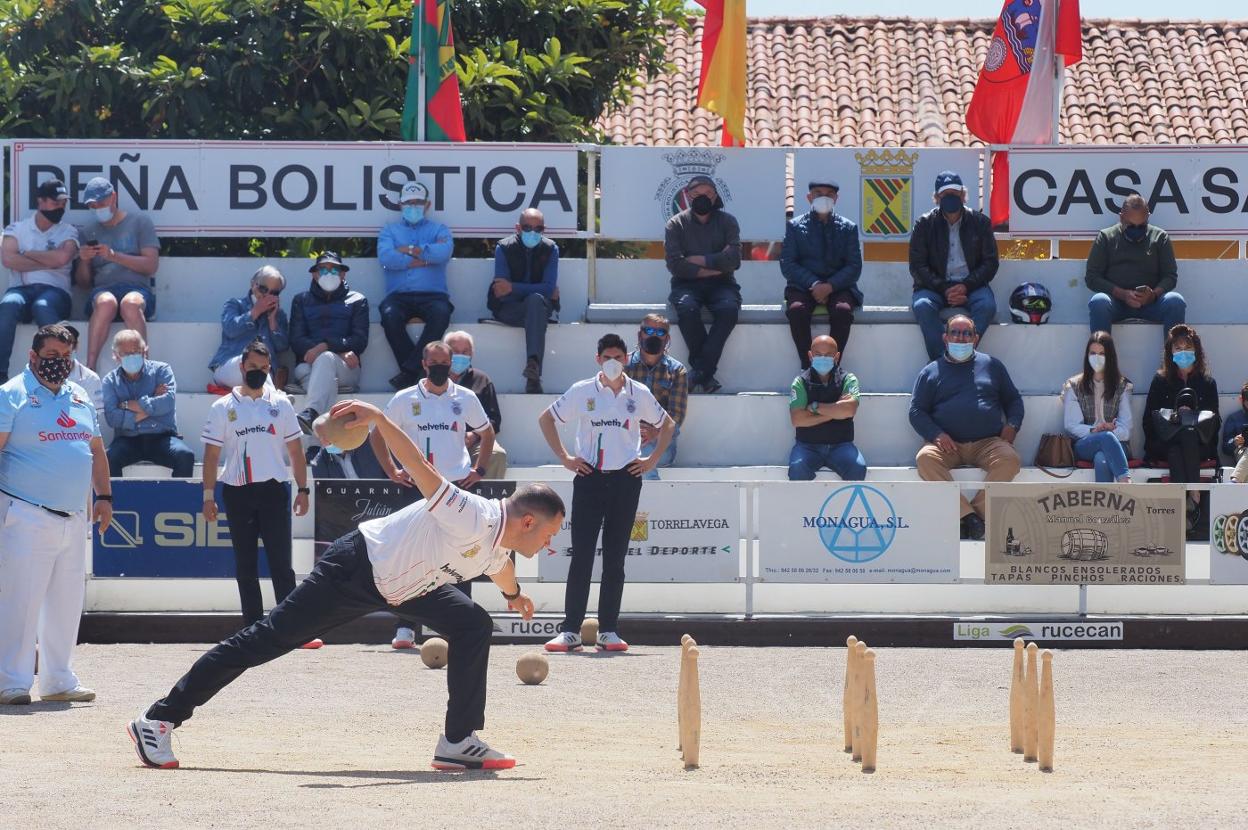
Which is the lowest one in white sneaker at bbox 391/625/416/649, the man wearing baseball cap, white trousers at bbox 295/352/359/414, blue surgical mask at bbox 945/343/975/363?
white sneaker at bbox 391/625/416/649

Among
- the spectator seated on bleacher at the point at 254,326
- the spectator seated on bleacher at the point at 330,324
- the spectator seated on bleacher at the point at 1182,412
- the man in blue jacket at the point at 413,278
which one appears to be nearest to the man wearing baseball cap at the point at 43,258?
the spectator seated on bleacher at the point at 254,326

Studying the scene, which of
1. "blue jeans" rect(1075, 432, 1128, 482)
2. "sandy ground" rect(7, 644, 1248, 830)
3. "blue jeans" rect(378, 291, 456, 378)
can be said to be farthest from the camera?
"blue jeans" rect(378, 291, 456, 378)

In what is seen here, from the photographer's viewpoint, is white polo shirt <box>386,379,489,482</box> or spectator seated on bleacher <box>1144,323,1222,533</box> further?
spectator seated on bleacher <box>1144,323,1222,533</box>

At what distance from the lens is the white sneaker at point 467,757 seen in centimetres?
820

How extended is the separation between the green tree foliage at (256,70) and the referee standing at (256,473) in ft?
28.3

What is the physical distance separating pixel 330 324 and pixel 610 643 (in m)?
5.33

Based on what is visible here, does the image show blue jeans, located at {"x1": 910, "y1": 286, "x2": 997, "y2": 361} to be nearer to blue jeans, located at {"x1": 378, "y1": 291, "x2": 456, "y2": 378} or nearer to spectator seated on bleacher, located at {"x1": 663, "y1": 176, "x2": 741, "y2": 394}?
spectator seated on bleacher, located at {"x1": 663, "y1": 176, "x2": 741, "y2": 394}

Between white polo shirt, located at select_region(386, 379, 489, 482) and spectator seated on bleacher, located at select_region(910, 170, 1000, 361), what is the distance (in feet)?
19.0

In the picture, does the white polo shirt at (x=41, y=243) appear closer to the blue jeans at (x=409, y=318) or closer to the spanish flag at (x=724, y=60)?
the blue jeans at (x=409, y=318)

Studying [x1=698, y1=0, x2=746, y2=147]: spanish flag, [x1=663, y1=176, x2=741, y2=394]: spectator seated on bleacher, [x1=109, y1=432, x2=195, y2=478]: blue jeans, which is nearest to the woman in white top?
[x1=663, y1=176, x2=741, y2=394]: spectator seated on bleacher

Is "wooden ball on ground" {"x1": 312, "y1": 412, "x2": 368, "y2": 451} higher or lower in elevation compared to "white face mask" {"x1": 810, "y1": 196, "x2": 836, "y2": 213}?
lower

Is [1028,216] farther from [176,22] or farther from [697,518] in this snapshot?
[176,22]

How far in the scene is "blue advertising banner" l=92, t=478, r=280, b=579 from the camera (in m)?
14.0

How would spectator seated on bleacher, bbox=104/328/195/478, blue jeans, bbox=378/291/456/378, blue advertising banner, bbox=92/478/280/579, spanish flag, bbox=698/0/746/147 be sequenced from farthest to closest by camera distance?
spanish flag, bbox=698/0/746/147 < blue jeans, bbox=378/291/456/378 < spectator seated on bleacher, bbox=104/328/195/478 < blue advertising banner, bbox=92/478/280/579
